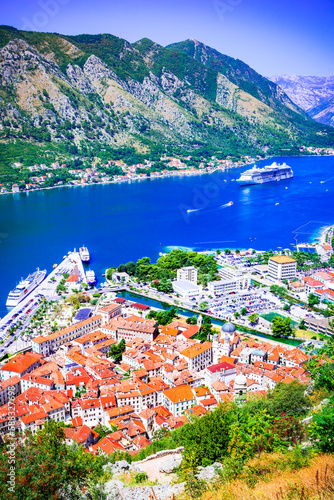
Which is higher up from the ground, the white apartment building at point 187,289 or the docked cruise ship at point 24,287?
the docked cruise ship at point 24,287

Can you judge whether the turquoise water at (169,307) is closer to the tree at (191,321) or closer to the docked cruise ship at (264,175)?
the tree at (191,321)

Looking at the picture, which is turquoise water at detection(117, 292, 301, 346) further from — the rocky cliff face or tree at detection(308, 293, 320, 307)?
the rocky cliff face

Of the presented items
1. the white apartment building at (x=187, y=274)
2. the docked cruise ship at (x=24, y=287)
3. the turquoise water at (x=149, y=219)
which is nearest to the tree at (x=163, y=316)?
the white apartment building at (x=187, y=274)

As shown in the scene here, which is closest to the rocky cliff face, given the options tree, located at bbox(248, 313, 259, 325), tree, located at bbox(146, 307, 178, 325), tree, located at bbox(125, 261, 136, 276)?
tree, located at bbox(125, 261, 136, 276)

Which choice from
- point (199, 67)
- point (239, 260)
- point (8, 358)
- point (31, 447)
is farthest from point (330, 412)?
point (199, 67)

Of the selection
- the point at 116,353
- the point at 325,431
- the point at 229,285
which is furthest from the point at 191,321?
the point at 325,431

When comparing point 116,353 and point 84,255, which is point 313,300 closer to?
point 116,353
